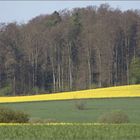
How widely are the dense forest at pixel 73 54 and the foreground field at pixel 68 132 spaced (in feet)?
227

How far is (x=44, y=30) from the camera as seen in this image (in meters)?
111

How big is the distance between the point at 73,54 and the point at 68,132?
8557cm

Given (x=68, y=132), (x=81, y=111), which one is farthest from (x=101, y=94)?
(x=68, y=132)

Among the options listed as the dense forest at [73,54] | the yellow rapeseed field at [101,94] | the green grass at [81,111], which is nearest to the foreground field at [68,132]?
the green grass at [81,111]

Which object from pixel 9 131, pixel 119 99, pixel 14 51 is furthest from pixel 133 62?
pixel 9 131

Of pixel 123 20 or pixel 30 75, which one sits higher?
pixel 123 20

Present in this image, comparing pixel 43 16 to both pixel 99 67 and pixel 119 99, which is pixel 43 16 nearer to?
pixel 99 67

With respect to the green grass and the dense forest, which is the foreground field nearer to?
the green grass

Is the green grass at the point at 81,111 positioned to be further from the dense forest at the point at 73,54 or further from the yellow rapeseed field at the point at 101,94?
the dense forest at the point at 73,54

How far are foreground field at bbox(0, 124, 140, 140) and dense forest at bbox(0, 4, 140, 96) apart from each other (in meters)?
69.3

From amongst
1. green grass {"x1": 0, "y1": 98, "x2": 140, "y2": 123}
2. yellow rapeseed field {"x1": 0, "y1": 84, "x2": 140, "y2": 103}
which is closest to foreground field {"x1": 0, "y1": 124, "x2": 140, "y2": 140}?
green grass {"x1": 0, "y1": 98, "x2": 140, "y2": 123}

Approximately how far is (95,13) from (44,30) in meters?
10.7

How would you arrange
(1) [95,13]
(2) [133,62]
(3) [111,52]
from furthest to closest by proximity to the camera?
(1) [95,13] < (3) [111,52] < (2) [133,62]

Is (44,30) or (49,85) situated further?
(44,30)
